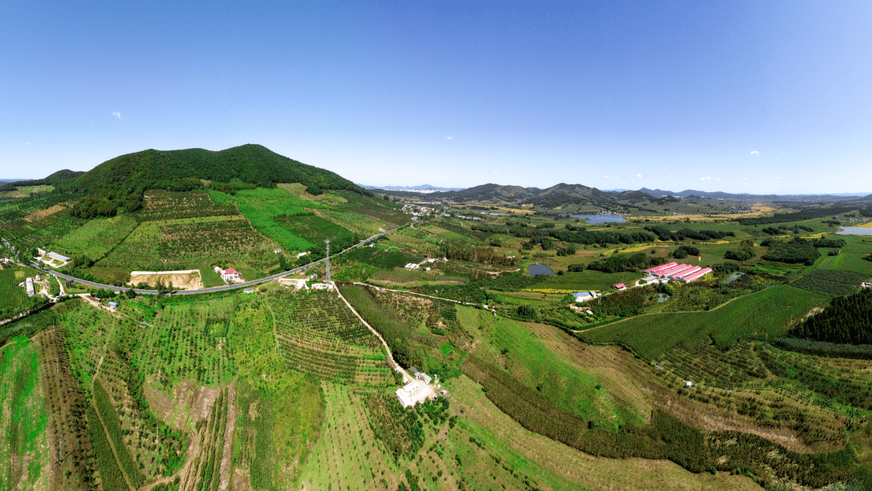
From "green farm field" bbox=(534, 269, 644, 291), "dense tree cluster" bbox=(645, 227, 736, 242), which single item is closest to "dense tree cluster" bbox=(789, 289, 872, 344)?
"green farm field" bbox=(534, 269, 644, 291)

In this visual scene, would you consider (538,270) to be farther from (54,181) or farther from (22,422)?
(54,181)

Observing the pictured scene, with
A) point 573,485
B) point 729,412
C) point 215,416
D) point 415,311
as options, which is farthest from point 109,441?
point 729,412

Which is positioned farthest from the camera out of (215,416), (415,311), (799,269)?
(799,269)

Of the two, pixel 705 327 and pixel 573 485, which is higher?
pixel 705 327

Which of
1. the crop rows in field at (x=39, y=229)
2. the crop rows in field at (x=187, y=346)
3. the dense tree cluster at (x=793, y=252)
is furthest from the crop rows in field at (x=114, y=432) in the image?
the dense tree cluster at (x=793, y=252)

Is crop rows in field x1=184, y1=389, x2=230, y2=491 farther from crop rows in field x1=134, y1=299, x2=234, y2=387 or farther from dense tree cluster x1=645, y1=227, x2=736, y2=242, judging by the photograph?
dense tree cluster x1=645, y1=227, x2=736, y2=242

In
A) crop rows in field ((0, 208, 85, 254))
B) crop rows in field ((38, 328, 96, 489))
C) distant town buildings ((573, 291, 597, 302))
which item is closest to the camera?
crop rows in field ((38, 328, 96, 489))

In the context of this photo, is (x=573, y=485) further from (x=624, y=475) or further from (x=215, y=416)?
(x=215, y=416)
